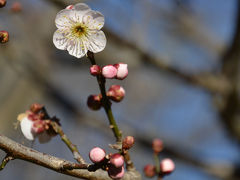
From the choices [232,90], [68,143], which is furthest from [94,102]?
[232,90]

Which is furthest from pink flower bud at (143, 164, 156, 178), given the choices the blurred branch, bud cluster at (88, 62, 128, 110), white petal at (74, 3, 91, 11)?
the blurred branch

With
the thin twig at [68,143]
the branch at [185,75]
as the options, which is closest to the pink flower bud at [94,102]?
the thin twig at [68,143]

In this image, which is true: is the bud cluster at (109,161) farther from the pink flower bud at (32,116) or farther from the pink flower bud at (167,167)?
the pink flower bud at (167,167)

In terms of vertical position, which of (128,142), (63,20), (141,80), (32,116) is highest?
(141,80)

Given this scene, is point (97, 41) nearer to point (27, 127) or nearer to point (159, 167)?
point (27, 127)

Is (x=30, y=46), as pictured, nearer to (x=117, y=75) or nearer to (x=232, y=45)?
(x=232, y=45)

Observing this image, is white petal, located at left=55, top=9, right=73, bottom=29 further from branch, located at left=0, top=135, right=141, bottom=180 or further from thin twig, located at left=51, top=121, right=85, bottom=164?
branch, located at left=0, top=135, right=141, bottom=180

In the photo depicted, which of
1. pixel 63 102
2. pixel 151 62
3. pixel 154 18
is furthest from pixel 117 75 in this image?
pixel 154 18
